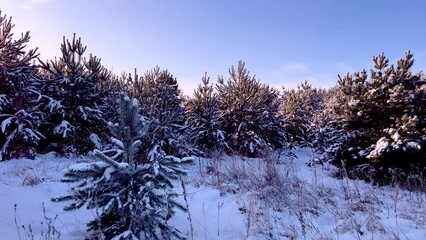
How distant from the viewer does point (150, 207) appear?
2877mm

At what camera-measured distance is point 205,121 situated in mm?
12953

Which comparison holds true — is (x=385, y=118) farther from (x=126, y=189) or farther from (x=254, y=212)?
(x=126, y=189)

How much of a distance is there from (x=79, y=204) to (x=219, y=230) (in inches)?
67.3

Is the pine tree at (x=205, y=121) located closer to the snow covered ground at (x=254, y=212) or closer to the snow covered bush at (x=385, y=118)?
the snow covered bush at (x=385, y=118)

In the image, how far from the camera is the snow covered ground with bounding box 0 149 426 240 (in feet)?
11.6

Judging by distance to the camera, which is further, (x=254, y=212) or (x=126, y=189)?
(x=254, y=212)

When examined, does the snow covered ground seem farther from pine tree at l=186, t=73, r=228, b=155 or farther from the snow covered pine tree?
pine tree at l=186, t=73, r=228, b=155

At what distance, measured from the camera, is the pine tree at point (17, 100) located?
995 cm

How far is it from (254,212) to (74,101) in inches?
379

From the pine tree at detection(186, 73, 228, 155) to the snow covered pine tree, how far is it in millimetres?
9058

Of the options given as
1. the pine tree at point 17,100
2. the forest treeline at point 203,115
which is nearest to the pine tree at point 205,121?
the forest treeline at point 203,115

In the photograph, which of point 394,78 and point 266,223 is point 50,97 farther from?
point 394,78

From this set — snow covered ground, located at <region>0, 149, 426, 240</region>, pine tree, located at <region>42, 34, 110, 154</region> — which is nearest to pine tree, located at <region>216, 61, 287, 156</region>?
pine tree, located at <region>42, 34, 110, 154</region>

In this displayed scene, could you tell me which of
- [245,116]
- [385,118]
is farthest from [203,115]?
[385,118]
